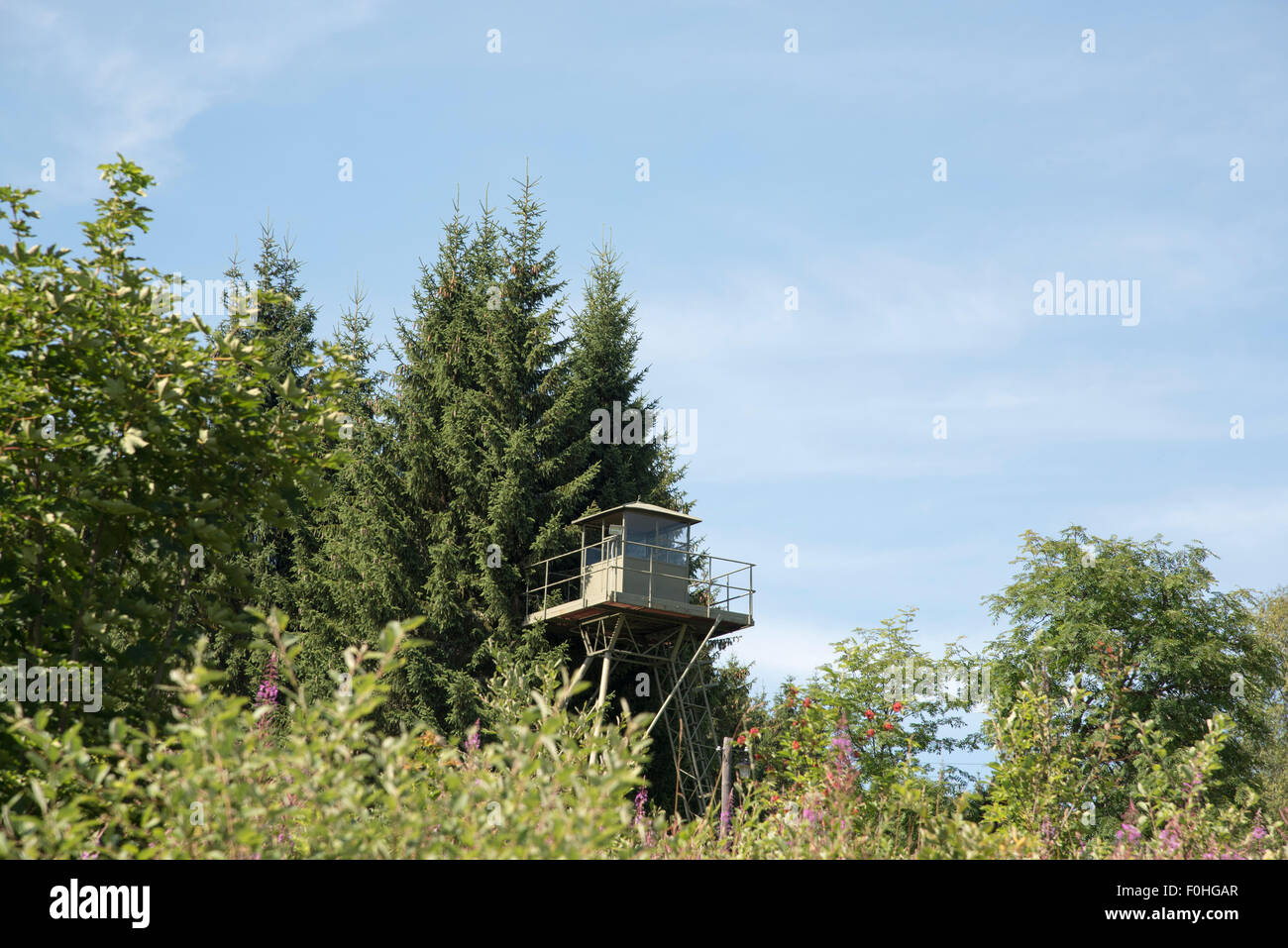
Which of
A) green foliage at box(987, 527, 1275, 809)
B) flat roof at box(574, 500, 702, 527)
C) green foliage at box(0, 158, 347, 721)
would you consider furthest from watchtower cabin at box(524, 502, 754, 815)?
green foliage at box(0, 158, 347, 721)

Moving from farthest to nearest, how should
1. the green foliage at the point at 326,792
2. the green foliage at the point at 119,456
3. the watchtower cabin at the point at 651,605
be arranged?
the watchtower cabin at the point at 651,605 → the green foliage at the point at 119,456 → the green foliage at the point at 326,792

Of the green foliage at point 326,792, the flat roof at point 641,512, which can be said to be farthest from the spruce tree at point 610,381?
the green foliage at point 326,792

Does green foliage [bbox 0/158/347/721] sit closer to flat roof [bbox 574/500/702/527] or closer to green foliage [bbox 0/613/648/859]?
green foliage [bbox 0/613/648/859]

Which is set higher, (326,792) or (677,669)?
(326,792)

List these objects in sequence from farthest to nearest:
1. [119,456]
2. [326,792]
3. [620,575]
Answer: [620,575] → [119,456] → [326,792]

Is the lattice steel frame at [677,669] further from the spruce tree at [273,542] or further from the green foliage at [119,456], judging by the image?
the green foliage at [119,456]

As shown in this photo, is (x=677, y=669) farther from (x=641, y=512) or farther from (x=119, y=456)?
(x=119, y=456)

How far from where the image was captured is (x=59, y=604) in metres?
6.56

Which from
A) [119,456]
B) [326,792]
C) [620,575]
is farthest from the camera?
[620,575]

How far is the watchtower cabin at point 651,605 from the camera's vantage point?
23.6m

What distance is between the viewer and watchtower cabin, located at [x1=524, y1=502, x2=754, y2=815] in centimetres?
2356

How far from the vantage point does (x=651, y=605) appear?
23.5 meters

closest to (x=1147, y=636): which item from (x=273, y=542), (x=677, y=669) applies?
(x=677, y=669)
